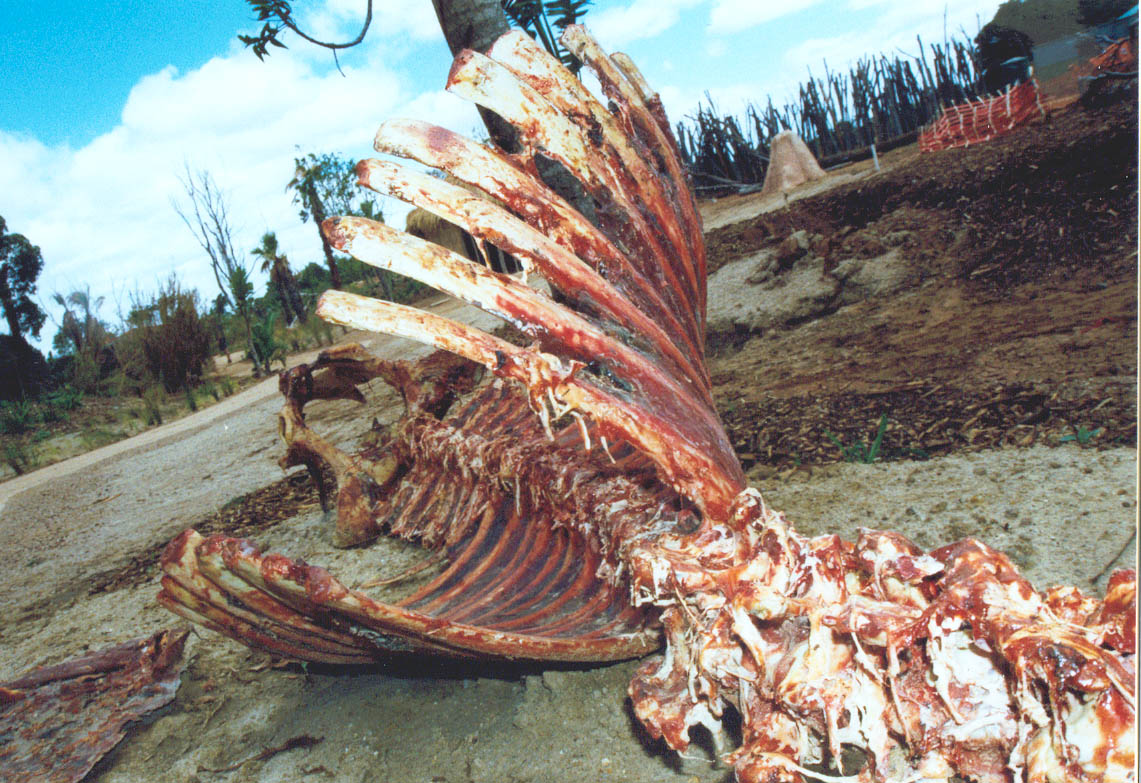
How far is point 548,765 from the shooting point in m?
1.23

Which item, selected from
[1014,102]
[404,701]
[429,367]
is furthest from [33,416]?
[1014,102]

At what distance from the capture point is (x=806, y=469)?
7.39 feet

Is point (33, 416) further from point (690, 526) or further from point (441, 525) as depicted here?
point (690, 526)

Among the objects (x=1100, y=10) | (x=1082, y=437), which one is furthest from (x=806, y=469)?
(x=1100, y=10)

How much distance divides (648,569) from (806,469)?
51.4 inches

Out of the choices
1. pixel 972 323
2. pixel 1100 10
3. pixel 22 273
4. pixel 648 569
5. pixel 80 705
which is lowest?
pixel 972 323

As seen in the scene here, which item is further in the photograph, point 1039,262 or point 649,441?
point 1039,262

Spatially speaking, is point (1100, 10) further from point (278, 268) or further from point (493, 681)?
point (278, 268)

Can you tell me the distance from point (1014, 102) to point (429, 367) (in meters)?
7.98

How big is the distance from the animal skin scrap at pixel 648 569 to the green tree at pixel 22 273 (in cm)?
2123

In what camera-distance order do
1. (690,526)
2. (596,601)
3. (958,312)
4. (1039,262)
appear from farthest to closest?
(1039,262) < (958,312) < (596,601) < (690,526)

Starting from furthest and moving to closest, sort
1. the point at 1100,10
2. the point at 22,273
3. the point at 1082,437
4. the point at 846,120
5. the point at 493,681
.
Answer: the point at 22,273 < the point at 846,120 < the point at 1082,437 < the point at 493,681 < the point at 1100,10

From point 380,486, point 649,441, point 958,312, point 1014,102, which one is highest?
point 1014,102

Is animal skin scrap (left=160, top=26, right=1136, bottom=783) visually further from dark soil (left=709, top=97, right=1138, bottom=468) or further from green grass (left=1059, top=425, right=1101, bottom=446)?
green grass (left=1059, top=425, right=1101, bottom=446)
